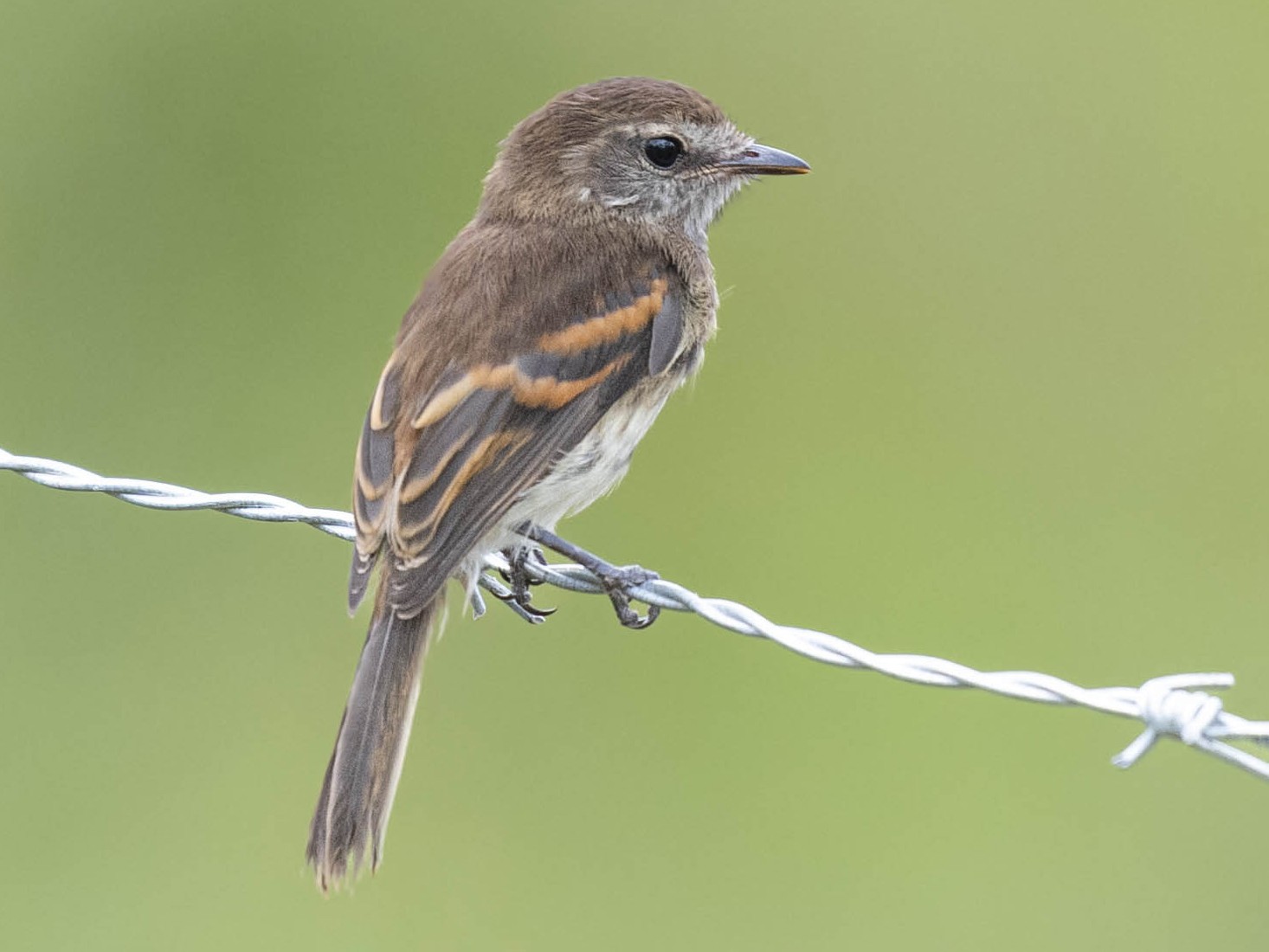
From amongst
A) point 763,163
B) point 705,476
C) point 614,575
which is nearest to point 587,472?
point 614,575

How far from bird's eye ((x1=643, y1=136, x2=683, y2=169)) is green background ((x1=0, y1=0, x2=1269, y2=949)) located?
2087 mm

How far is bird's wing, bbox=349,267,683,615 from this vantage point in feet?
15.2

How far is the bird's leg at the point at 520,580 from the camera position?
511 cm

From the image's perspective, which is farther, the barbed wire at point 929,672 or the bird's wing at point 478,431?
the bird's wing at point 478,431

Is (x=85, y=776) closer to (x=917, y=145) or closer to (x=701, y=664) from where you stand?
(x=701, y=664)

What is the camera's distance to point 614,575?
178 inches

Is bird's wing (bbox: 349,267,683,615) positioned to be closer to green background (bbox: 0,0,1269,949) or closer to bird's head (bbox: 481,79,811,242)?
bird's head (bbox: 481,79,811,242)

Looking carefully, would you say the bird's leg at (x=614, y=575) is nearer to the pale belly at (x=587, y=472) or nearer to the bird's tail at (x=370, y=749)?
the pale belly at (x=587, y=472)

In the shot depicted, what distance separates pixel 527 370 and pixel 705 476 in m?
3.58

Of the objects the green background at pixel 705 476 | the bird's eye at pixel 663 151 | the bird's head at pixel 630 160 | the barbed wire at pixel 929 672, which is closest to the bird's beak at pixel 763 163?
the bird's head at pixel 630 160

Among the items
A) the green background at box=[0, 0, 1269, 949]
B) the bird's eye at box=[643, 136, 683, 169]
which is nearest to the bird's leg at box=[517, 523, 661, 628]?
the bird's eye at box=[643, 136, 683, 169]

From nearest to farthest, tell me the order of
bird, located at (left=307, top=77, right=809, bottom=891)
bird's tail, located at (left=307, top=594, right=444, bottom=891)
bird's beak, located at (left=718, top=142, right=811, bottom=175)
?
bird's tail, located at (left=307, top=594, right=444, bottom=891) < bird, located at (left=307, top=77, right=809, bottom=891) < bird's beak, located at (left=718, top=142, right=811, bottom=175)

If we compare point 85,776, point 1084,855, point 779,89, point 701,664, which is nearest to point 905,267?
point 779,89

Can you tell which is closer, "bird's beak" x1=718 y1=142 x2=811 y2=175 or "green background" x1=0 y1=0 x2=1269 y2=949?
"bird's beak" x1=718 y1=142 x2=811 y2=175
